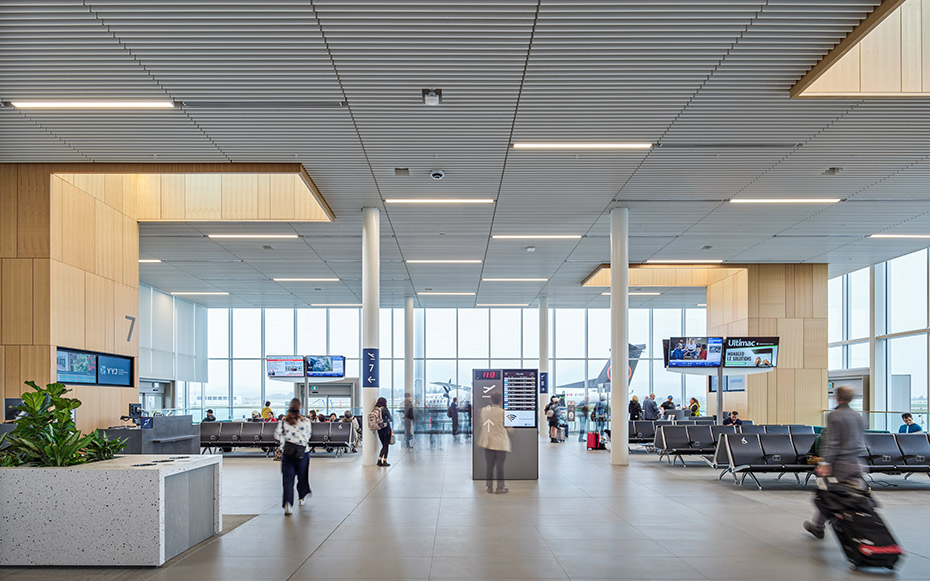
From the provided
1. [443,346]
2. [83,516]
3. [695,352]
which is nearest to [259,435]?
[695,352]

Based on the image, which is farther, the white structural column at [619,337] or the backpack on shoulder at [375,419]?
the white structural column at [619,337]

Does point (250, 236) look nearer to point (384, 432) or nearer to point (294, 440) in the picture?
point (384, 432)

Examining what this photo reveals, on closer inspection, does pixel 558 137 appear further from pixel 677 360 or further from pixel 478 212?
pixel 677 360

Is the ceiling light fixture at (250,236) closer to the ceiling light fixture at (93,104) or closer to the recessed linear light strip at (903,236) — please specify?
the ceiling light fixture at (93,104)

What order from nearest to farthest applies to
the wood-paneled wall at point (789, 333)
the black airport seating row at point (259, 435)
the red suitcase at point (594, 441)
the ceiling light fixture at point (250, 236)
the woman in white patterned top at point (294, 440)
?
the woman in white patterned top at point (294, 440) → the ceiling light fixture at point (250, 236) → the black airport seating row at point (259, 435) → the red suitcase at point (594, 441) → the wood-paneled wall at point (789, 333)

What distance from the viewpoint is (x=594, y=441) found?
75.7 ft

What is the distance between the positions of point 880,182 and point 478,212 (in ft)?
24.7

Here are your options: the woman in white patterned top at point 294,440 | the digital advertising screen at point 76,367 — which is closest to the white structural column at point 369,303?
the digital advertising screen at point 76,367

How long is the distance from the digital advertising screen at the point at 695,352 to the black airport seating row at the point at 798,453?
6198mm

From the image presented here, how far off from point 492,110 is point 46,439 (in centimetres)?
647

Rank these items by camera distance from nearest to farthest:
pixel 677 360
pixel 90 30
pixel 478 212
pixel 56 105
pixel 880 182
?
pixel 90 30 → pixel 56 105 → pixel 880 182 → pixel 478 212 → pixel 677 360

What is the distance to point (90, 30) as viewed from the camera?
8.42 meters

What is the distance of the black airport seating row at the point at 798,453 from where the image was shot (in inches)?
541

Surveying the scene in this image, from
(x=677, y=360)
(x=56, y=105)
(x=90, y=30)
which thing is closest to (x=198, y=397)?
(x=677, y=360)
